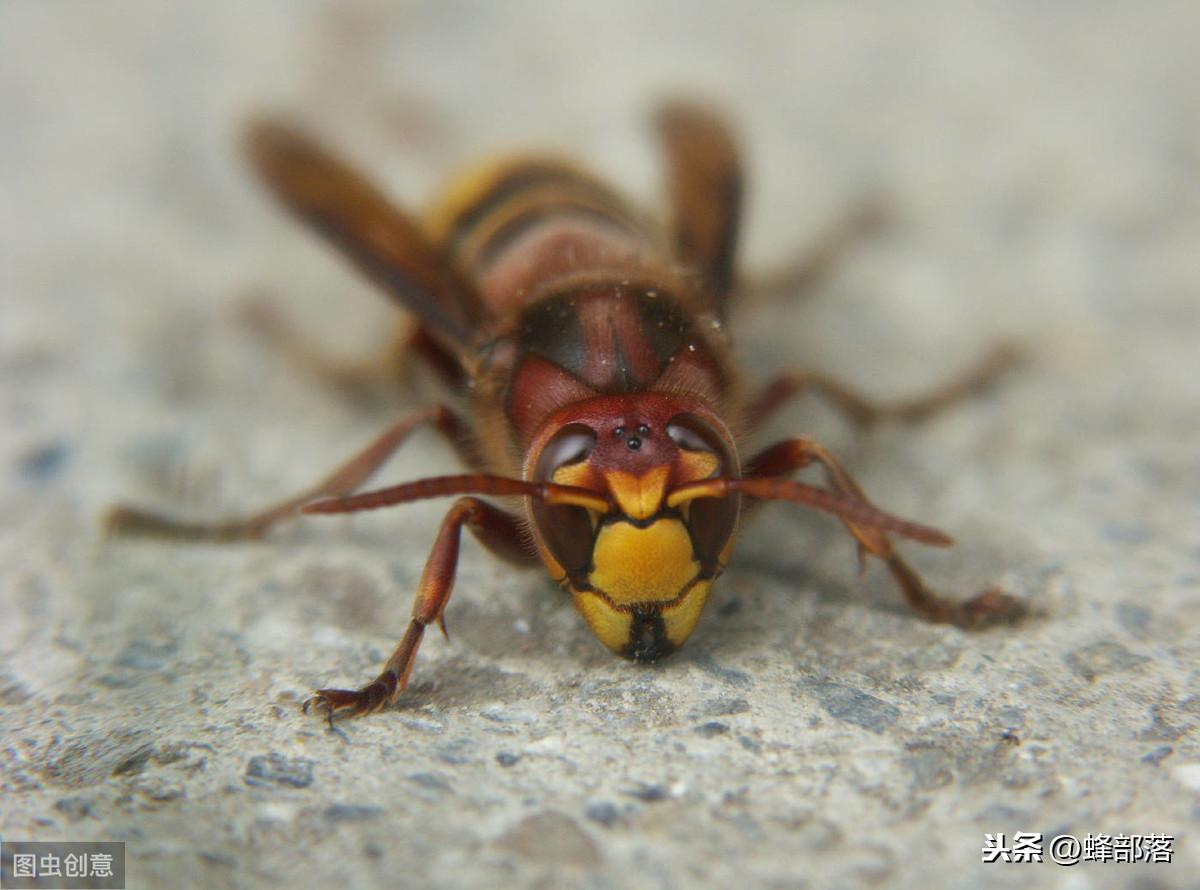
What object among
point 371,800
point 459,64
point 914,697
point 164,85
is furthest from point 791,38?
point 371,800

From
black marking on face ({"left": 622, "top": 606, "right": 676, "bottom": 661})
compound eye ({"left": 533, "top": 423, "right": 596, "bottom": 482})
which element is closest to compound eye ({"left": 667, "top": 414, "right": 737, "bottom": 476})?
compound eye ({"left": 533, "top": 423, "right": 596, "bottom": 482})

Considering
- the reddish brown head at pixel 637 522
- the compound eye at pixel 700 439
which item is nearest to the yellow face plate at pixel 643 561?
the reddish brown head at pixel 637 522

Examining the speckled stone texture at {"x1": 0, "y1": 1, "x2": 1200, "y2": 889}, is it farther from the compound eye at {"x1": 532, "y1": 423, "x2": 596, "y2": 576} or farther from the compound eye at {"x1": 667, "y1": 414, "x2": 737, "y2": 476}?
the compound eye at {"x1": 667, "y1": 414, "x2": 737, "y2": 476}

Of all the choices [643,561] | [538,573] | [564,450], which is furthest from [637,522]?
[538,573]

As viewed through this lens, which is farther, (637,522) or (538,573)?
(538,573)

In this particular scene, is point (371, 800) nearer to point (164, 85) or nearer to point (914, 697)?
point (914, 697)

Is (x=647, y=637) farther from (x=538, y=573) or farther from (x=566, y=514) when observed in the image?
(x=538, y=573)

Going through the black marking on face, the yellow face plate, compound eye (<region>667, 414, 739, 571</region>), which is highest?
compound eye (<region>667, 414, 739, 571</region>)
